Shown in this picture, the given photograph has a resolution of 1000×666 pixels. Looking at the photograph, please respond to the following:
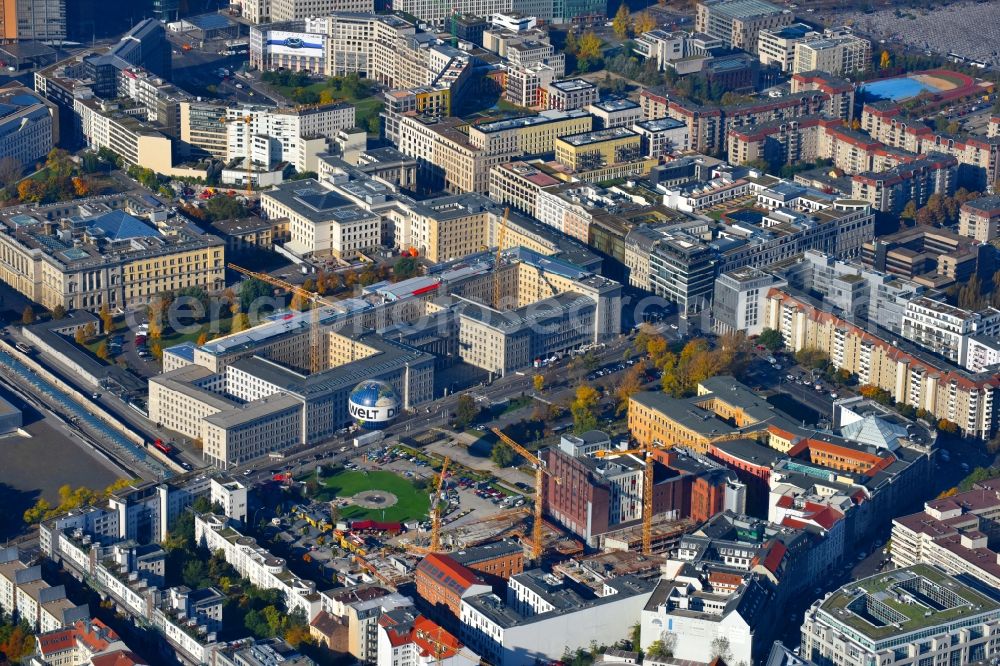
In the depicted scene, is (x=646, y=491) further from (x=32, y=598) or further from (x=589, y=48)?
(x=589, y=48)

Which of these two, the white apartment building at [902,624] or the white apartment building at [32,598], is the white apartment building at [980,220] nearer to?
the white apartment building at [902,624]

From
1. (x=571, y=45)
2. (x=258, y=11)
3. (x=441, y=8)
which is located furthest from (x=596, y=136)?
(x=258, y=11)

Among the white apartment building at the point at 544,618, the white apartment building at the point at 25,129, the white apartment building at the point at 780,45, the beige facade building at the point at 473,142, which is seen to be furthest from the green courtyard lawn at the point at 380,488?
the white apartment building at the point at 780,45

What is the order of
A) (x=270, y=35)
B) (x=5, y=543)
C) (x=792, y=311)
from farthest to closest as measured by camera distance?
(x=270, y=35), (x=792, y=311), (x=5, y=543)

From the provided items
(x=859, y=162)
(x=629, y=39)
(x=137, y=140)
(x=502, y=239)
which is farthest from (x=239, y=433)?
(x=629, y=39)

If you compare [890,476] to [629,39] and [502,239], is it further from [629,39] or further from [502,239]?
[629,39]

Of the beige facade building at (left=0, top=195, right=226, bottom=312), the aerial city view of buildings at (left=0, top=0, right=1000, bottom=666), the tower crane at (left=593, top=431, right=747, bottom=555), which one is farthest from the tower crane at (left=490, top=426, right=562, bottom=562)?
the beige facade building at (left=0, top=195, right=226, bottom=312)
